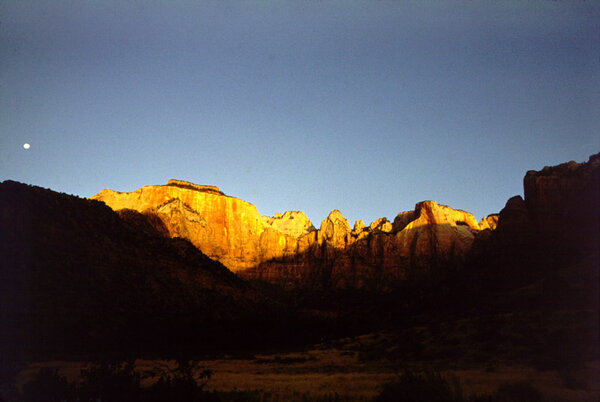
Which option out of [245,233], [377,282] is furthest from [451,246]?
[245,233]

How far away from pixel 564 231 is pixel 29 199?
2539 inches

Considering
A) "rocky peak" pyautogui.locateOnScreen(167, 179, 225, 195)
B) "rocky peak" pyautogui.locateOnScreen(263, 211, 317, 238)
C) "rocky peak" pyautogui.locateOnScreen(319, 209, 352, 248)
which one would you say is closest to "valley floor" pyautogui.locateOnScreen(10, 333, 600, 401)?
"rocky peak" pyautogui.locateOnScreen(319, 209, 352, 248)

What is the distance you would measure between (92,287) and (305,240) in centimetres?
8493

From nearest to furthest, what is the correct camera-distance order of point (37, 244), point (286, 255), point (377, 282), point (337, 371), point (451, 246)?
point (337, 371)
point (37, 244)
point (377, 282)
point (451, 246)
point (286, 255)

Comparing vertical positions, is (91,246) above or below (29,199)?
below

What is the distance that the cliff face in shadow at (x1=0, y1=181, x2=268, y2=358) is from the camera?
30.8m

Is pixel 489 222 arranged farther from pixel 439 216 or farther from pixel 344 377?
pixel 344 377

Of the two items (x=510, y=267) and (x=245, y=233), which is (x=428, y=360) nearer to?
(x=510, y=267)

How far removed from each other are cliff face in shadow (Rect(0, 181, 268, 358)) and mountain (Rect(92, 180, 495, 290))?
1511 inches

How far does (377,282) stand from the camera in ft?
303

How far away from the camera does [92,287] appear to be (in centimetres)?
3662

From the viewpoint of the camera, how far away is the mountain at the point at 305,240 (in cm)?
9575

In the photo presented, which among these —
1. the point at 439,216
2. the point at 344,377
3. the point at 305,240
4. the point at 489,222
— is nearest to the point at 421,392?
the point at 344,377

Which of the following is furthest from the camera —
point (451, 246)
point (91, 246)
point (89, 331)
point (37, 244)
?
point (451, 246)
